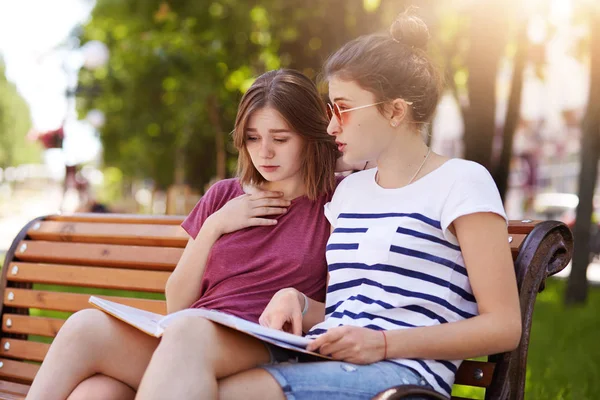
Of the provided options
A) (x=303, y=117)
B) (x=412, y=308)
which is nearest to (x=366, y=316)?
(x=412, y=308)

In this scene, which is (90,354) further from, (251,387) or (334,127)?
(334,127)

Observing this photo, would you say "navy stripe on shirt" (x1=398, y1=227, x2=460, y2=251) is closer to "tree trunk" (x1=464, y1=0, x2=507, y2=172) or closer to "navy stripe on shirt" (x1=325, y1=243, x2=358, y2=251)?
"navy stripe on shirt" (x1=325, y1=243, x2=358, y2=251)

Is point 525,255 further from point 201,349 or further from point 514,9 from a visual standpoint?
point 514,9

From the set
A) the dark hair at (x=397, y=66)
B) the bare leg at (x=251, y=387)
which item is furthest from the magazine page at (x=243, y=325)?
the dark hair at (x=397, y=66)

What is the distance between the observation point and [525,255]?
8.84 ft

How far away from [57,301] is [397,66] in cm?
204

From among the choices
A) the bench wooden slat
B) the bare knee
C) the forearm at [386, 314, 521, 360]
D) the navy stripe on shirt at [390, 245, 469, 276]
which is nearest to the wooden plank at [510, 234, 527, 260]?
the bench wooden slat

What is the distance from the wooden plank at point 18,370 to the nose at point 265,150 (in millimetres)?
1496

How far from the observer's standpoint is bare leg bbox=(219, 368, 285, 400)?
2299mm

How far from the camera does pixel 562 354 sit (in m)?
6.65

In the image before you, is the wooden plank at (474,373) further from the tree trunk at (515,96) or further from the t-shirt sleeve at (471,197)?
the tree trunk at (515,96)

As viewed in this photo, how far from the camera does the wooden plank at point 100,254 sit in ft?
11.8

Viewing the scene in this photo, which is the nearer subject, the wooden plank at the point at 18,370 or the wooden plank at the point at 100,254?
the wooden plank at the point at 100,254

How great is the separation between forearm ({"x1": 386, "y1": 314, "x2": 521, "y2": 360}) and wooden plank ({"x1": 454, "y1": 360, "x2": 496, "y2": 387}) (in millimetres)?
251
